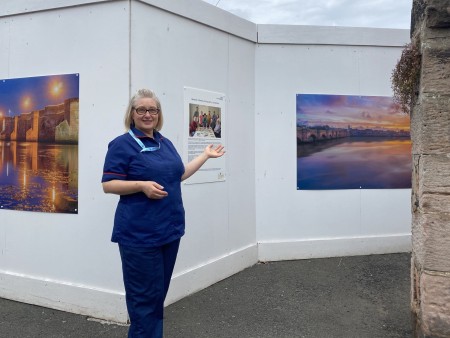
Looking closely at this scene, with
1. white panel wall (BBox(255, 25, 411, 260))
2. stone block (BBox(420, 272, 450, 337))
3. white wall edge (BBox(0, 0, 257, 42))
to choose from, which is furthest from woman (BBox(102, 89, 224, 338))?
white panel wall (BBox(255, 25, 411, 260))

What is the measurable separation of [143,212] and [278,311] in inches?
95.0

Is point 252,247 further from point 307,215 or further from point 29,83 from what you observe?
point 29,83

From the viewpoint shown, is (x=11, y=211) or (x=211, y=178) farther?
(x=211, y=178)

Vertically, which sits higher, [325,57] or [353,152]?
[325,57]

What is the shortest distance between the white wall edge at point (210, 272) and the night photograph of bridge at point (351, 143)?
1.41 m

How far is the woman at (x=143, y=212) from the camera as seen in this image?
2.64 m

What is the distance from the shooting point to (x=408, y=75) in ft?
10.9

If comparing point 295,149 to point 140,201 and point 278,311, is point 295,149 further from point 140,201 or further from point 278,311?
point 140,201

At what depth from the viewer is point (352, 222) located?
6.27 meters

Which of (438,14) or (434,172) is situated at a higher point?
(438,14)

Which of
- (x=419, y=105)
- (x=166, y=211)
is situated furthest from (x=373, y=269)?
(x=166, y=211)

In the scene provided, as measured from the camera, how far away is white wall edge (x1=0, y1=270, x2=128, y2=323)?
4004 millimetres

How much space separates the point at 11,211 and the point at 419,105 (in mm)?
4562

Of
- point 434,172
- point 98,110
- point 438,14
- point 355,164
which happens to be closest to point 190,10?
point 98,110
